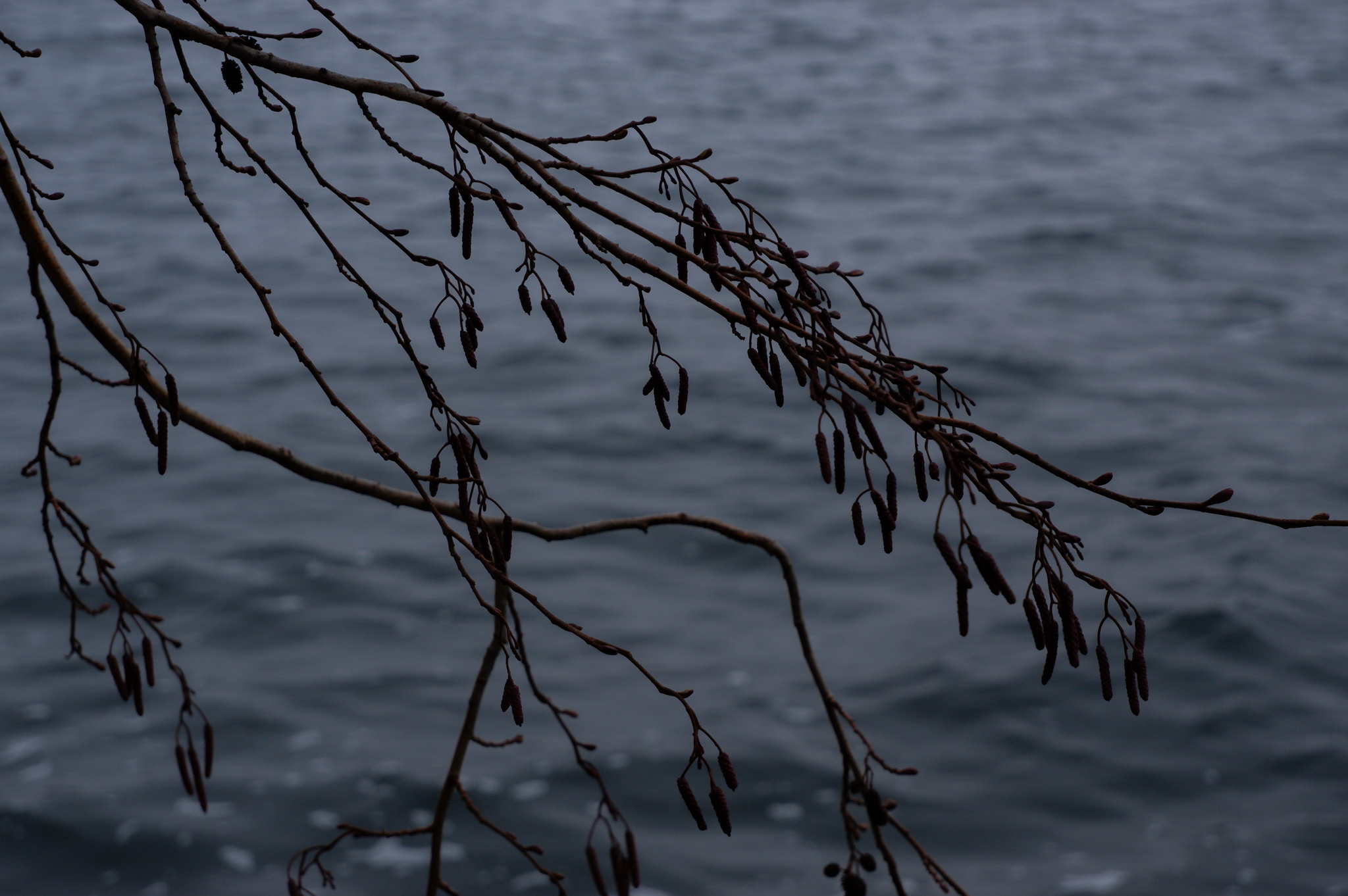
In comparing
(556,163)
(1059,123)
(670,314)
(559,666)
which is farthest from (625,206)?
(556,163)

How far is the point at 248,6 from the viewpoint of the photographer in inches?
676

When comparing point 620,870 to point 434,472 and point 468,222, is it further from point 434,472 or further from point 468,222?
point 468,222

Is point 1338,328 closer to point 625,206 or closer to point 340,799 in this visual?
point 625,206

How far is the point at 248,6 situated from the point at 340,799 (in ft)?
45.3

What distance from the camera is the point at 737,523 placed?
791 cm

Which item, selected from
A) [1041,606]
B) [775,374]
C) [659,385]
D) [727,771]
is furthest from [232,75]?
[1041,606]

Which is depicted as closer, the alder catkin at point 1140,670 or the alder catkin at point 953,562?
the alder catkin at point 953,562

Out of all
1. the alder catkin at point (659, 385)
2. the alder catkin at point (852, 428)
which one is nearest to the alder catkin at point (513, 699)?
the alder catkin at point (659, 385)

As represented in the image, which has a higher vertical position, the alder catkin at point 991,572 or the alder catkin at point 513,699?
the alder catkin at point 991,572

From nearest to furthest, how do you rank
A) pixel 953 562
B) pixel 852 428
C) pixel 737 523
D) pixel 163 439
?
pixel 953 562
pixel 852 428
pixel 163 439
pixel 737 523

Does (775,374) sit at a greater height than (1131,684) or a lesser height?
greater

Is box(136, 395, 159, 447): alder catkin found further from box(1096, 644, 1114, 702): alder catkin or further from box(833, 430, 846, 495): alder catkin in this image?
box(1096, 644, 1114, 702): alder catkin

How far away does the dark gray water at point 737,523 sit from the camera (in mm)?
5957

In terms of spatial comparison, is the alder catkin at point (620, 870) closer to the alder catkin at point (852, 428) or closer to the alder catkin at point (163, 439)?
the alder catkin at point (852, 428)
